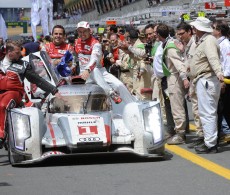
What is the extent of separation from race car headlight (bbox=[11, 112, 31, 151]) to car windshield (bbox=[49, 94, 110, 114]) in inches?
32.3

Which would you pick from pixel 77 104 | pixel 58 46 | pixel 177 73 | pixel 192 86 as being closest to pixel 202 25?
pixel 192 86

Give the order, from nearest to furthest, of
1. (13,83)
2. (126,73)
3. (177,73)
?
(13,83), (177,73), (126,73)

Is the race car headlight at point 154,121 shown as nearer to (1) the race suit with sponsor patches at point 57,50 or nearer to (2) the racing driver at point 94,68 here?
(2) the racing driver at point 94,68

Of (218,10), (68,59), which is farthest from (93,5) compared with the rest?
(68,59)

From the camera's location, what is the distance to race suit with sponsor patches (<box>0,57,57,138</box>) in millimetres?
11203

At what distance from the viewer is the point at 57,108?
11.2 metres

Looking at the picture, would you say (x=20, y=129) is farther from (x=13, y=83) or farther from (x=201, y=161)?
(x=201, y=161)

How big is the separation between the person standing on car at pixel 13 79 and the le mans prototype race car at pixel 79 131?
452mm

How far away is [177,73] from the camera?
40.7 feet

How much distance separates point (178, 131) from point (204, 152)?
4.32 ft

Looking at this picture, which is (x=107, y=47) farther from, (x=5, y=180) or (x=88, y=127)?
(x=5, y=180)

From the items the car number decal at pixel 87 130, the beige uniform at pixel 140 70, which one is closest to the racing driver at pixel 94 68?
the car number decal at pixel 87 130

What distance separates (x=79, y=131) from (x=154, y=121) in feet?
3.60

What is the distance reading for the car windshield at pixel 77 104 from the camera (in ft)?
36.6
